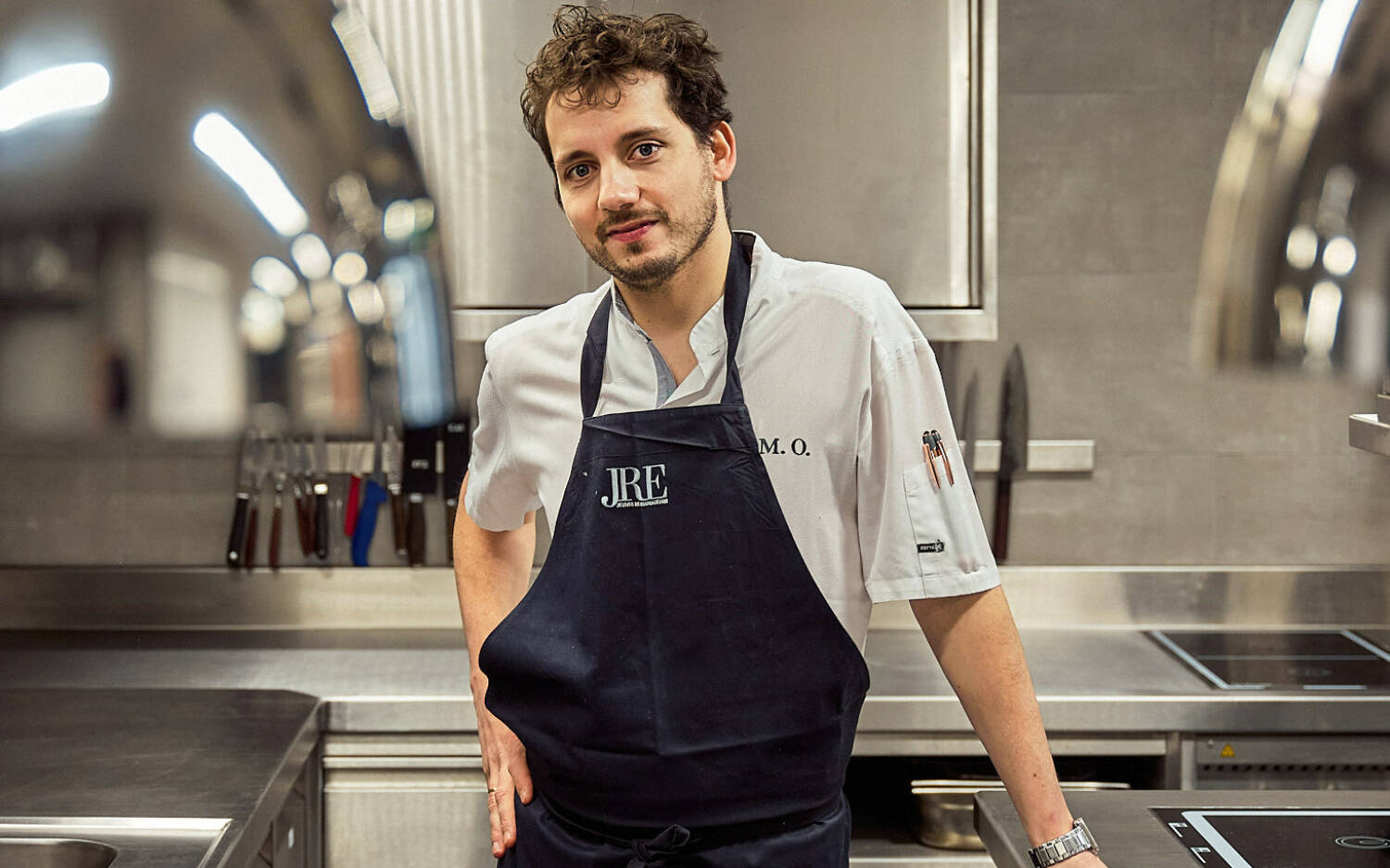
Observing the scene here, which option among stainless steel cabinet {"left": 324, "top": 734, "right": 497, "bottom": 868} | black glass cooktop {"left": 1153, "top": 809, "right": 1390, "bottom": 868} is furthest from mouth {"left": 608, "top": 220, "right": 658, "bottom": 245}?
stainless steel cabinet {"left": 324, "top": 734, "right": 497, "bottom": 868}

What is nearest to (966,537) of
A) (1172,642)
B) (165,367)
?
(1172,642)

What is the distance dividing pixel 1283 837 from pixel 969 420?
123cm

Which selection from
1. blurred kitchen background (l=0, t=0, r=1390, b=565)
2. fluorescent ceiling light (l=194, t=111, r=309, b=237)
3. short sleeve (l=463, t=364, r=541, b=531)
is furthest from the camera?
blurred kitchen background (l=0, t=0, r=1390, b=565)

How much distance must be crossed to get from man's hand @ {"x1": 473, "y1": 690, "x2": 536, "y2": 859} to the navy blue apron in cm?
6

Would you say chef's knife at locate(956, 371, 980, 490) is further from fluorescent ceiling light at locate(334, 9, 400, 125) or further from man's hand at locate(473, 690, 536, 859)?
man's hand at locate(473, 690, 536, 859)

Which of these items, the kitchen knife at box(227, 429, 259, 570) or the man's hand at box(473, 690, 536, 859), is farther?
the kitchen knife at box(227, 429, 259, 570)

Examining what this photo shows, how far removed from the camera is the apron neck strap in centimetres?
118

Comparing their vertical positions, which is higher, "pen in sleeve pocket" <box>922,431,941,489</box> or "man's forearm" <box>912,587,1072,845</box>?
"pen in sleeve pocket" <box>922,431,941,489</box>

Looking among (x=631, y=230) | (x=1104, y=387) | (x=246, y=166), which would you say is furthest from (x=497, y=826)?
(x=1104, y=387)

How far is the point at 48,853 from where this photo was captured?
4.48ft

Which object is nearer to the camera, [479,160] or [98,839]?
[98,839]

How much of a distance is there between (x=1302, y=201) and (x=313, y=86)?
1748 mm

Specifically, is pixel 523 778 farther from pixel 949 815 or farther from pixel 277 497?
pixel 277 497

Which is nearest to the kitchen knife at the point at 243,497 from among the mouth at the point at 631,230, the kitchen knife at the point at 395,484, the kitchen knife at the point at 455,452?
the kitchen knife at the point at 395,484
